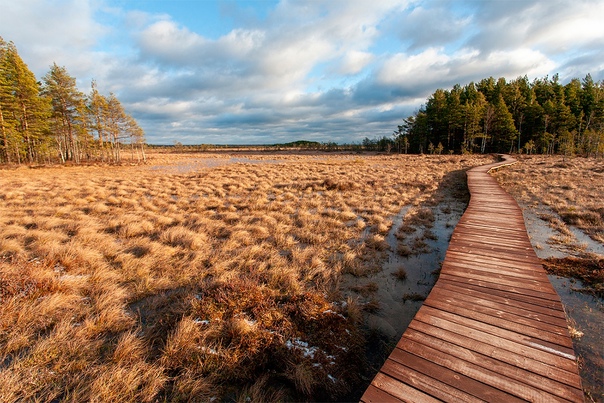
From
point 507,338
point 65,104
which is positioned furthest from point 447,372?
point 65,104

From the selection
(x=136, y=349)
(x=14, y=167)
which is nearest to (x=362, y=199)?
(x=136, y=349)

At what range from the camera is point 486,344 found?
3219mm

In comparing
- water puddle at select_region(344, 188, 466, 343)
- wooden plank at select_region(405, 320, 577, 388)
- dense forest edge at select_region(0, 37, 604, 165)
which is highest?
dense forest edge at select_region(0, 37, 604, 165)

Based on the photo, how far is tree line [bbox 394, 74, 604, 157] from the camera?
49469 mm

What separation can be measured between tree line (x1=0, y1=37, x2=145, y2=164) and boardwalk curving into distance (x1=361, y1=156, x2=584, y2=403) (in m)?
43.8

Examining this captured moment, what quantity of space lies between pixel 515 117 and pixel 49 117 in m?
86.7

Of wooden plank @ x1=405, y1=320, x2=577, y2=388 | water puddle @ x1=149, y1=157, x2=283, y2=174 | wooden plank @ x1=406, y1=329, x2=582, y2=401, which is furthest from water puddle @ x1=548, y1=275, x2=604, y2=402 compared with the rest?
water puddle @ x1=149, y1=157, x2=283, y2=174

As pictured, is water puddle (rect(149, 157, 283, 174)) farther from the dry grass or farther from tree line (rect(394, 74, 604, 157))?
tree line (rect(394, 74, 604, 157))

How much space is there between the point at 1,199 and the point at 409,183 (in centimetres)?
2442

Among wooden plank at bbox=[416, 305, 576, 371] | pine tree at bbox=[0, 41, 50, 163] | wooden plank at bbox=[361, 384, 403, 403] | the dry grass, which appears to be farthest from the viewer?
pine tree at bbox=[0, 41, 50, 163]

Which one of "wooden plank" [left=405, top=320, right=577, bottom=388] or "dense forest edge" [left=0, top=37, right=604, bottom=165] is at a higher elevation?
"dense forest edge" [left=0, top=37, right=604, bottom=165]

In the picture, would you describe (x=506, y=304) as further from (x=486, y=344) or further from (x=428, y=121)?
(x=428, y=121)

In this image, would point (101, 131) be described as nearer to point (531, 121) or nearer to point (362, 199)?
point (362, 199)

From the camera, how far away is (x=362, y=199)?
14.5 metres
